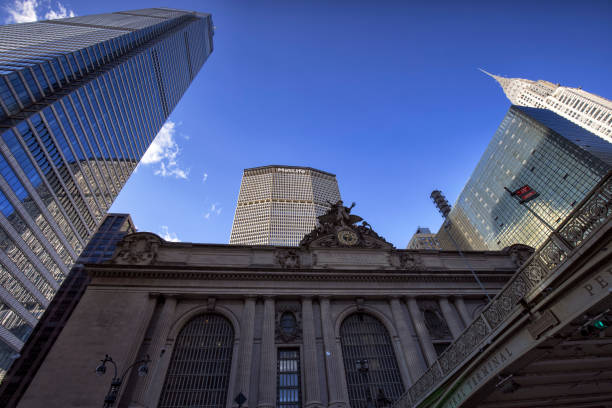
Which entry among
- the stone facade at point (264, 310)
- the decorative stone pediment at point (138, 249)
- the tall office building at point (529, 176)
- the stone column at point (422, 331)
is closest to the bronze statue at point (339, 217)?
the stone facade at point (264, 310)

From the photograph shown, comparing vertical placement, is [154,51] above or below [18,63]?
above

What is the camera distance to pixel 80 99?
62875 millimetres

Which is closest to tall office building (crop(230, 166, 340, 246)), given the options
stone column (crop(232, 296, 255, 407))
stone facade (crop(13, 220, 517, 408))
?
stone facade (crop(13, 220, 517, 408))

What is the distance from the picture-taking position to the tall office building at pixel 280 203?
94.4m

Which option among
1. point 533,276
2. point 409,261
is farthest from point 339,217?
point 533,276

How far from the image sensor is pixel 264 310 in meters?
21.0

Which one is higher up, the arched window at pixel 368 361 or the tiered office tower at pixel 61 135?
the tiered office tower at pixel 61 135

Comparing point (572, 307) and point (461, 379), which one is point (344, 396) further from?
point (572, 307)

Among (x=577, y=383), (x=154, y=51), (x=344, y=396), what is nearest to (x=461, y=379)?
(x=577, y=383)

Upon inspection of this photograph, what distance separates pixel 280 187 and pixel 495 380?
102m

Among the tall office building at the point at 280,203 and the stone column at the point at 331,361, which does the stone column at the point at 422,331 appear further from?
the tall office building at the point at 280,203

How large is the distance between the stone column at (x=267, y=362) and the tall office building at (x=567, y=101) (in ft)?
417

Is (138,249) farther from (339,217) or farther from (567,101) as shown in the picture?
(567,101)

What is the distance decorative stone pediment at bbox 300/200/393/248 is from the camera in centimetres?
2619
